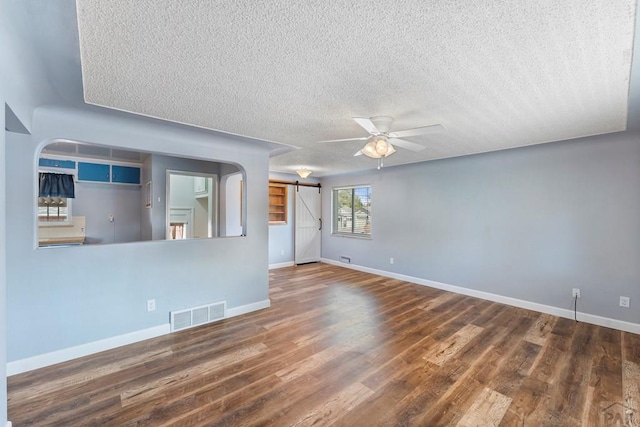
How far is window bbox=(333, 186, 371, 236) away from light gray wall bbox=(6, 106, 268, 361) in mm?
3400

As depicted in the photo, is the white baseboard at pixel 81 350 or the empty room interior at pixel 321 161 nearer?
the empty room interior at pixel 321 161

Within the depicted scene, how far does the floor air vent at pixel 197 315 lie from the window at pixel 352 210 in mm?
3875

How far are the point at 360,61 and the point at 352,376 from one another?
7.94 feet

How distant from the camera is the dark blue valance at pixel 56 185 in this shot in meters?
4.36

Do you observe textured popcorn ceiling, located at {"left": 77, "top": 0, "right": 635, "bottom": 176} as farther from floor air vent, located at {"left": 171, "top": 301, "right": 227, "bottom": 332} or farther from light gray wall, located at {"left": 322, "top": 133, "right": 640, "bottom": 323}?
floor air vent, located at {"left": 171, "top": 301, "right": 227, "bottom": 332}

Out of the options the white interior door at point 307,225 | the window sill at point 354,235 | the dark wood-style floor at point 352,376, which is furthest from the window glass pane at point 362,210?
the dark wood-style floor at point 352,376

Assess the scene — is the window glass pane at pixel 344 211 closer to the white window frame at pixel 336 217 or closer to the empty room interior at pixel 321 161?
the white window frame at pixel 336 217

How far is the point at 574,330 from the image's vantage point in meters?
3.23

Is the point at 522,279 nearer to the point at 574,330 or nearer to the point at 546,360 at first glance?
the point at 574,330

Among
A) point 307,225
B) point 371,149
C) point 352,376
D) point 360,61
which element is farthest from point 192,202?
point 360,61

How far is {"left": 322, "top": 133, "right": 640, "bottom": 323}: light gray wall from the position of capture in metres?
3.29

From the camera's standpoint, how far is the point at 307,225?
23.4ft

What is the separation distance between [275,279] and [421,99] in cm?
434

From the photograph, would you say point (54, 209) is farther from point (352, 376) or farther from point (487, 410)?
point (487, 410)
